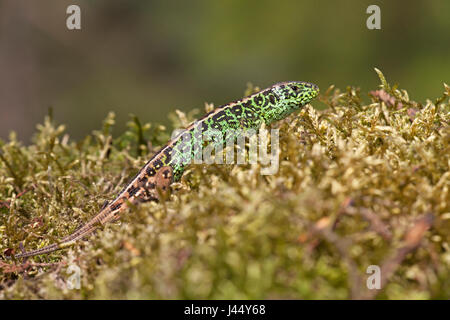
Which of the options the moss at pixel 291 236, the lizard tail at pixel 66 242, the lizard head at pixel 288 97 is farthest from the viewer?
the lizard head at pixel 288 97

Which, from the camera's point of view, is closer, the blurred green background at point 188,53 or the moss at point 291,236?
the moss at point 291,236

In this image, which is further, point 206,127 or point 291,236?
point 206,127

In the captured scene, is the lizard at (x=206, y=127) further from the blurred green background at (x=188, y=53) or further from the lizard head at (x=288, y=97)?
the blurred green background at (x=188, y=53)

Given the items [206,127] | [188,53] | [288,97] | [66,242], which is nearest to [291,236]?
[66,242]

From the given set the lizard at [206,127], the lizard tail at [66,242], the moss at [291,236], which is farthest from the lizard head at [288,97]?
the lizard tail at [66,242]

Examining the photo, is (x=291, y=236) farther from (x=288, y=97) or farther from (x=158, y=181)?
(x=288, y=97)

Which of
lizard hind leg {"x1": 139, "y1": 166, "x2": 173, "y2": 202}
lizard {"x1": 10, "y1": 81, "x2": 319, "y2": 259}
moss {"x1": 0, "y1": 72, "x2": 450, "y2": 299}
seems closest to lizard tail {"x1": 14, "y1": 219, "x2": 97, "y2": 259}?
moss {"x1": 0, "y1": 72, "x2": 450, "y2": 299}
